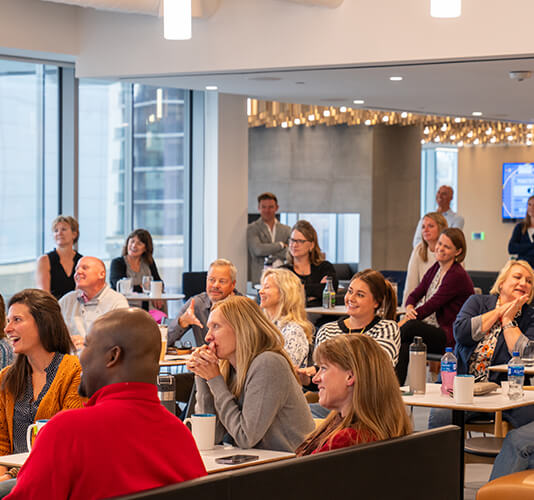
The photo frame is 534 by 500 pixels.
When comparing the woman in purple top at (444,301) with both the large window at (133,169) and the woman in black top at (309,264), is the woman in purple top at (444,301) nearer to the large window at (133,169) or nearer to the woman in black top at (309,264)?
the woman in black top at (309,264)

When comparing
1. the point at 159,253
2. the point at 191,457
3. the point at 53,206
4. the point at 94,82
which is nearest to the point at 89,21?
the point at 94,82

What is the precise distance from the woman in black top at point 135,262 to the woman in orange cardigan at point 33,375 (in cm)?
475

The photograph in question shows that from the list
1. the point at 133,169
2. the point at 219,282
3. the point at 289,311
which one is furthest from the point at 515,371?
the point at 133,169

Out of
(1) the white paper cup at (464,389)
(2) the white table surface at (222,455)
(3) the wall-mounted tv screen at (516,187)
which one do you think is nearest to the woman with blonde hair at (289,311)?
(1) the white paper cup at (464,389)

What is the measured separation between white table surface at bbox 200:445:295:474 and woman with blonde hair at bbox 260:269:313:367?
186 cm

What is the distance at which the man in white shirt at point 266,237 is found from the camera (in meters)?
10.4

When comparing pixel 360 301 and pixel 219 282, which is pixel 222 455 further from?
pixel 219 282

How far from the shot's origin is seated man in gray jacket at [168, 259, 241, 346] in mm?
6055

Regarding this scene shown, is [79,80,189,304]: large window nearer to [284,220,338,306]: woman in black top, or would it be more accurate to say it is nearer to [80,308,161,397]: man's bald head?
[284,220,338,306]: woman in black top

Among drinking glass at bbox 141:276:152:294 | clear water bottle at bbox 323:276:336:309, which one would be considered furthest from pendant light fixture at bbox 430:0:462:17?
drinking glass at bbox 141:276:152:294

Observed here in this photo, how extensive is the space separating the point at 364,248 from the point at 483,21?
8091 mm

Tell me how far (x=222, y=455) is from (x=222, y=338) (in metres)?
0.48

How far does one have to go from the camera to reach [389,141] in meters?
14.7

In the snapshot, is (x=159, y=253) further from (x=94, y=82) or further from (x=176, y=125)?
(x=94, y=82)
